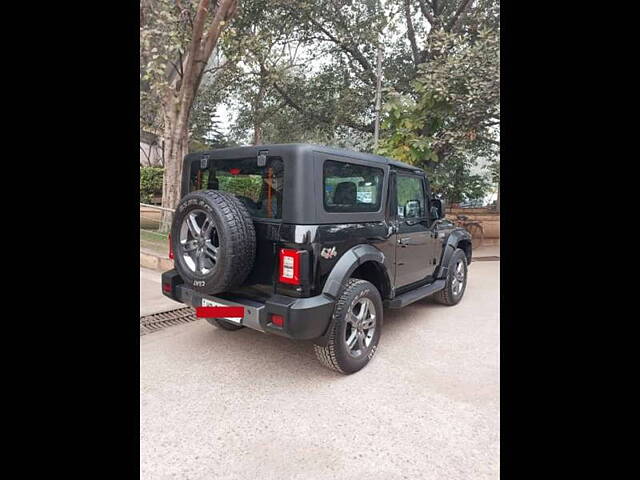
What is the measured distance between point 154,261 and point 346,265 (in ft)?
14.1

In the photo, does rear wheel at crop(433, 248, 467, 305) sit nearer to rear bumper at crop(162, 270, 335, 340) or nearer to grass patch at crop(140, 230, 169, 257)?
rear bumper at crop(162, 270, 335, 340)

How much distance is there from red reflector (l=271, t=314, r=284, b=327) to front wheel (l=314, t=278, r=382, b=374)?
1.32ft

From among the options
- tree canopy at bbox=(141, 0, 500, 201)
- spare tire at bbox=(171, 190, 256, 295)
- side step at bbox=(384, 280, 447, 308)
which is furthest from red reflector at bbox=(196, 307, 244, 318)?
tree canopy at bbox=(141, 0, 500, 201)

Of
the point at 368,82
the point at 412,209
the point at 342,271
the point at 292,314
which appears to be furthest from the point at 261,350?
the point at 368,82

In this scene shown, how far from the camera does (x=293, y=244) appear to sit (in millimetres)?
2641

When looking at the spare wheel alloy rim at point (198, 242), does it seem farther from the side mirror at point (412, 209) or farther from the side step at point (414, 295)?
the side mirror at point (412, 209)

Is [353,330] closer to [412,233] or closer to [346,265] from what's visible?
[346,265]

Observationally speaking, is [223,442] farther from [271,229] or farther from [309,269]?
[271,229]

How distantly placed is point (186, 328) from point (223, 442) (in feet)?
6.39

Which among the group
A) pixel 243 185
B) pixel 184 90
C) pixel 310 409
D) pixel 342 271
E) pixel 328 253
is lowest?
pixel 310 409

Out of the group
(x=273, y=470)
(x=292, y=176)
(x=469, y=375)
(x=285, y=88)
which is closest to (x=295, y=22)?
(x=285, y=88)

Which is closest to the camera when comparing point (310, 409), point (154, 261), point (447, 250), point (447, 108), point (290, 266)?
point (310, 409)

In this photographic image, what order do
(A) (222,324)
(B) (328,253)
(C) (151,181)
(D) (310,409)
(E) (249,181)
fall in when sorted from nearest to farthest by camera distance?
1. (D) (310,409)
2. (B) (328,253)
3. (E) (249,181)
4. (A) (222,324)
5. (C) (151,181)

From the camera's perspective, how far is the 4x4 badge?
273 centimetres
